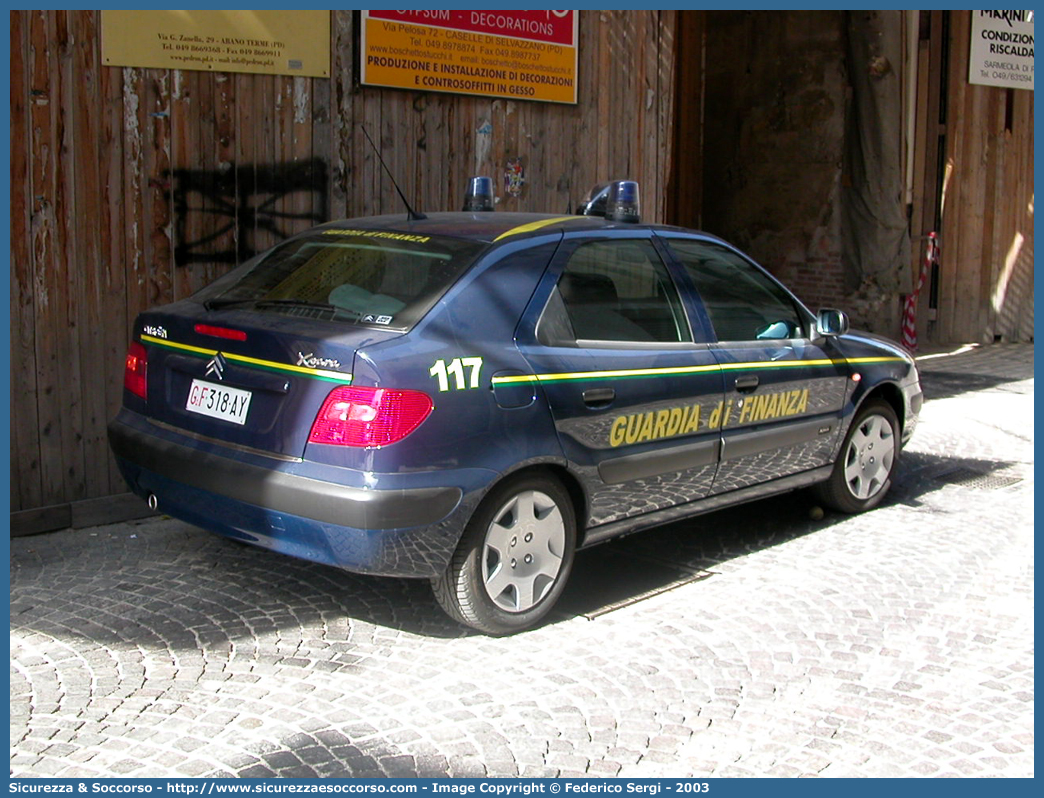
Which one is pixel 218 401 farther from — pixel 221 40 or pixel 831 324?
pixel 831 324

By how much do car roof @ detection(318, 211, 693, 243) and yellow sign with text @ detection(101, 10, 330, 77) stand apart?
169cm

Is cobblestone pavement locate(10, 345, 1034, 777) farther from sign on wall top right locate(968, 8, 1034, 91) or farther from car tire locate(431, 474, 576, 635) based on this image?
sign on wall top right locate(968, 8, 1034, 91)

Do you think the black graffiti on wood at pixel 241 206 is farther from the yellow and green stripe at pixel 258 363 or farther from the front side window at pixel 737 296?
the front side window at pixel 737 296

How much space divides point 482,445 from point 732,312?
1.91 meters

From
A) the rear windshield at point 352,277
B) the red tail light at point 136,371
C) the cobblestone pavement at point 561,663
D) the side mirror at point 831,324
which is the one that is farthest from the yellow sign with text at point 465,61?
the cobblestone pavement at point 561,663

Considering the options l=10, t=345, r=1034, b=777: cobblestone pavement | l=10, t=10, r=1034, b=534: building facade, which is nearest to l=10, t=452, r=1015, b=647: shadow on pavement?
l=10, t=345, r=1034, b=777: cobblestone pavement

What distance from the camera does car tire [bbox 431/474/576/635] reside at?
473cm

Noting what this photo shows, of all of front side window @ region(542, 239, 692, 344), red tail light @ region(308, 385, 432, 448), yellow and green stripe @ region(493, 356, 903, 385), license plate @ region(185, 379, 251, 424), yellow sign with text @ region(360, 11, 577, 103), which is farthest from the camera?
yellow sign with text @ region(360, 11, 577, 103)

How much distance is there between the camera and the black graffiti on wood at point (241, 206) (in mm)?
6798

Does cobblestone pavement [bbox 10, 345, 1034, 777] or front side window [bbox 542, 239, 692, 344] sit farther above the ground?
front side window [bbox 542, 239, 692, 344]

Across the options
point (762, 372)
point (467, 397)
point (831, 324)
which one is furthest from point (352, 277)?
point (831, 324)

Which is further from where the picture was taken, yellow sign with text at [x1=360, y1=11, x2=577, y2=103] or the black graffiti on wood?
yellow sign with text at [x1=360, y1=11, x2=577, y2=103]

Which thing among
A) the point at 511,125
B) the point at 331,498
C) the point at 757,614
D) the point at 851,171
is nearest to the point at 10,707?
the point at 331,498

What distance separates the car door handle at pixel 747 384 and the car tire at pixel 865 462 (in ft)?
3.52
